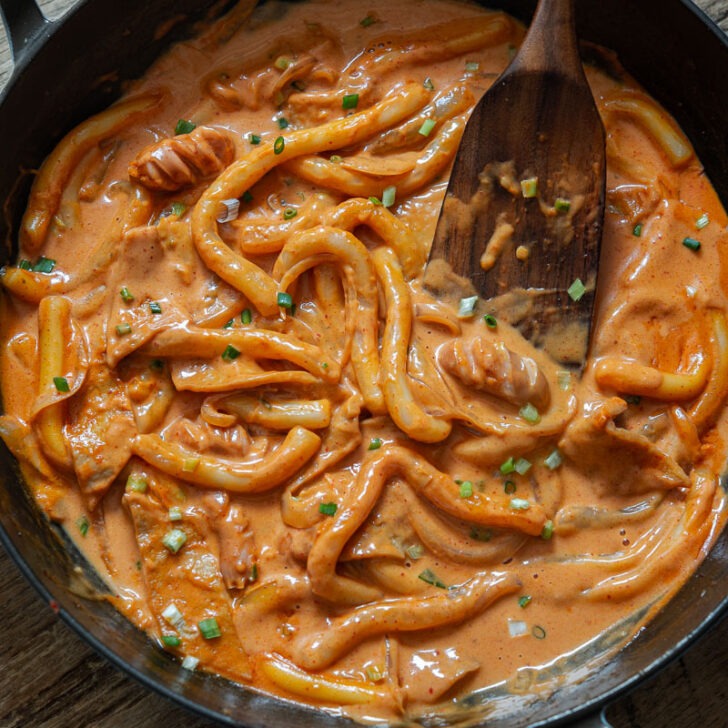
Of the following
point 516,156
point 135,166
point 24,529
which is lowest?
point 24,529

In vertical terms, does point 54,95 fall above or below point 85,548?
above

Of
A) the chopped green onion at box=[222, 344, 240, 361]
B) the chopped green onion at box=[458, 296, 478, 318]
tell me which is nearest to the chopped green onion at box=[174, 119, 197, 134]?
the chopped green onion at box=[222, 344, 240, 361]

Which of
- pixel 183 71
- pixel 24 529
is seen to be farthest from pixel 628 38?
pixel 24 529

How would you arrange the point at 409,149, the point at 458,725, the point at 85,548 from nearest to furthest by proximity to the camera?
the point at 458,725 → the point at 85,548 → the point at 409,149

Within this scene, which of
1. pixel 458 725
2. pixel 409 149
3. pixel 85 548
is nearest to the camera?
pixel 458 725

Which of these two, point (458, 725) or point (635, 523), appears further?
point (635, 523)

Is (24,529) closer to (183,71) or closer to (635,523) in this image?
(183,71)

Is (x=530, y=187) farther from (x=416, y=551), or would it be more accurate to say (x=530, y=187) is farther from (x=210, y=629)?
(x=210, y=629)

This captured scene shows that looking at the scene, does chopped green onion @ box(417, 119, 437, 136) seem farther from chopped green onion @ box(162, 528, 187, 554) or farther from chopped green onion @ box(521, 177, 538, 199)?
chopped green onion @ box(162, 528, 187, 554)
